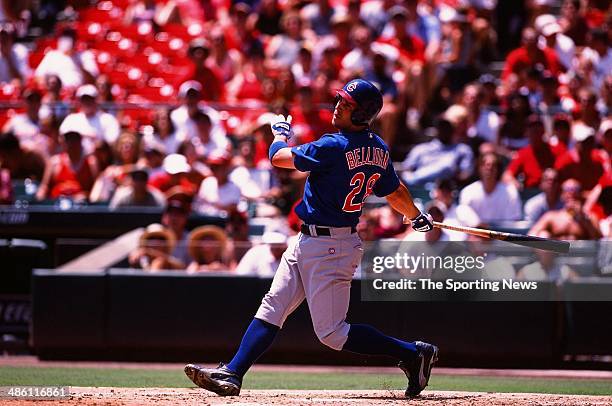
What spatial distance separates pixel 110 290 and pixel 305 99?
345 centimetres

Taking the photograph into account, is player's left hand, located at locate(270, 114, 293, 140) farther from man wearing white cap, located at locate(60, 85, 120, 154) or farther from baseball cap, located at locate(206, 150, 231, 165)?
man wearing white cap, located at locate(60, 85, 120, 154)

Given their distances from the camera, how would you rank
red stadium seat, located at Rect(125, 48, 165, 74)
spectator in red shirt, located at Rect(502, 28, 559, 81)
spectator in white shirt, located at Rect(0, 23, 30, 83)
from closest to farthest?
1. spectator in red shirt, located at Rect(502, 28, 559, 81)
2. spectator in white shirt, located at Rect(0, 23, 30, 83)
3. red stadium seat, located at Rect(125, 48, 165, 74)

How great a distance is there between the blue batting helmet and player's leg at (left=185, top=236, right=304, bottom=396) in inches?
32.8

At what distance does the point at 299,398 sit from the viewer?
22.3 ft

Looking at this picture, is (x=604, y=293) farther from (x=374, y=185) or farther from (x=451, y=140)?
(x=374, y=185)

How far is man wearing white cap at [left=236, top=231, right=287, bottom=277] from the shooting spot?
9.95 meters

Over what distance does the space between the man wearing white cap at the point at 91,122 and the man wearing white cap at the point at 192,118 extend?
745 mm

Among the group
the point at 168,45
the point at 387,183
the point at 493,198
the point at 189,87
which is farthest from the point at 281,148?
the point at 168,45

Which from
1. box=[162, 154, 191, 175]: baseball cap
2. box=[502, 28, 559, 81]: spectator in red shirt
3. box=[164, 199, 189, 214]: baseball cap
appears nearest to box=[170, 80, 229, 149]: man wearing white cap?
box=[162, 154, 191, 175]: baseball cap

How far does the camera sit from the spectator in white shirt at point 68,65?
48.0 feet

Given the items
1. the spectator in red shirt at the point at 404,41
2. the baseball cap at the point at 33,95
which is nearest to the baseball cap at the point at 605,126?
the spectator in red shirt at the point at 404,41

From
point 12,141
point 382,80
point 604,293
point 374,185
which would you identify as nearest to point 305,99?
point 382,80

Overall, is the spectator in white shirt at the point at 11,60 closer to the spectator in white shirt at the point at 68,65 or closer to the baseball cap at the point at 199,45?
the spectator in white shirt at the point at 68,65

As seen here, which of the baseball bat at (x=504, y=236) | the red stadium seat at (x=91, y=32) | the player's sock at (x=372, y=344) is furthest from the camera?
the red stadium seat at (x=91, y=32)
